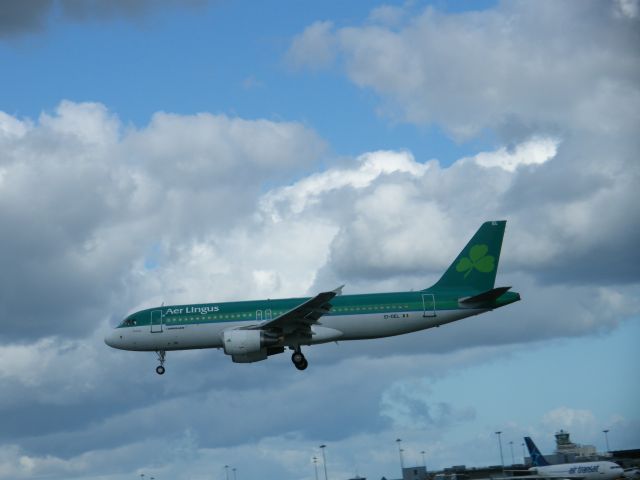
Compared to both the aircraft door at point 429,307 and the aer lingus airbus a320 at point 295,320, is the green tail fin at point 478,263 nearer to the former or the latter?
the aer lingus airbus a320 at point 295,320

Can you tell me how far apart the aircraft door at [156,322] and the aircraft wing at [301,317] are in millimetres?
7352

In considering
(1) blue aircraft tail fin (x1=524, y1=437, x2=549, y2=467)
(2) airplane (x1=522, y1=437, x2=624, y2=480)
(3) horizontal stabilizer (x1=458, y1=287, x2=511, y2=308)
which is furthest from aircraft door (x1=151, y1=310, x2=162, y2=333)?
(1) blue aircraft tail fin (x1=524, y1=437, x2=549, y2=467)

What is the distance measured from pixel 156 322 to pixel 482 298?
2351 cm

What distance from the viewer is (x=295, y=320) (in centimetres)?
5666

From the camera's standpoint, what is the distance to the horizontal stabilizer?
56812mm

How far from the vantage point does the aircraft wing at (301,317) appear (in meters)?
54.2

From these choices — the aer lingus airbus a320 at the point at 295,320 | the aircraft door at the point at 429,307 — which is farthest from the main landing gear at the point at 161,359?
the aircraft door at the point at 429,307

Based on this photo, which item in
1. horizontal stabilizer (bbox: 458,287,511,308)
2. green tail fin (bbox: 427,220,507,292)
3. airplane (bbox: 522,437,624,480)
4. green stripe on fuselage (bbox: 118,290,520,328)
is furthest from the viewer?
airplane (bbox: 522,437,624,480)

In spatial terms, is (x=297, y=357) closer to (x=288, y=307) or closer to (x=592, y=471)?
(x=288, y=307)

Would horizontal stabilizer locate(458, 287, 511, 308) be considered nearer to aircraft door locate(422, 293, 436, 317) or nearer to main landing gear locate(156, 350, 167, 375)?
aircraft door locate(422, 293, 436, 317)

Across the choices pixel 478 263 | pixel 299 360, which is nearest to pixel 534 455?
pixel 478 263

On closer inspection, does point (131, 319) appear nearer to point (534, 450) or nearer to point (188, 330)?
point (188, 330)

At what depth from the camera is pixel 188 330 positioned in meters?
59.7

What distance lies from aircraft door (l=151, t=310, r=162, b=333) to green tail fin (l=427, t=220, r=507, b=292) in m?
20.0
